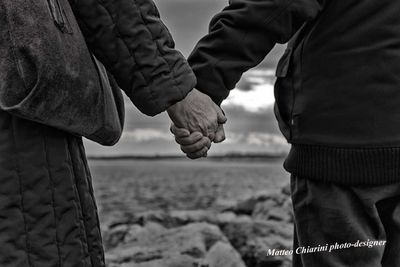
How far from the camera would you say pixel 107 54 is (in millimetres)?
1459

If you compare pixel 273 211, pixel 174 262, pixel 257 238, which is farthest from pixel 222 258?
pixel 273 211

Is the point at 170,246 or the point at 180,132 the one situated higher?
the point at 180,132

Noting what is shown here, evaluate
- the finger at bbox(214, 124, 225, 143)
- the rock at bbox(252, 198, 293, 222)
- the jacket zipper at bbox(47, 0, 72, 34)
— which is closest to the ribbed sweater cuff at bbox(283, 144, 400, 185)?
the finger at bbox(214, 124, 225, 143)

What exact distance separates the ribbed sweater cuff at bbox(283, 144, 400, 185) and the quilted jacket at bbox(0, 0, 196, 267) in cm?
56

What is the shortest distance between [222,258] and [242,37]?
5.86 feet

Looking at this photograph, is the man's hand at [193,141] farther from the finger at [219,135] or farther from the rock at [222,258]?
the rock at [222,258]

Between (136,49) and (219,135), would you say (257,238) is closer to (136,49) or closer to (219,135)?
(219,135)

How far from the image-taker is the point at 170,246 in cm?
370

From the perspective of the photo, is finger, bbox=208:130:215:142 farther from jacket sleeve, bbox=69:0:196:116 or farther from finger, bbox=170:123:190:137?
jacket sleeve, bbox=69:0:196:116

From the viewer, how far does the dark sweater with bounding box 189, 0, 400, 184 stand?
1785 millimetres

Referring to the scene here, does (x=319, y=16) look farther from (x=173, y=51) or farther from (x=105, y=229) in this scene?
(x=105, y=229)

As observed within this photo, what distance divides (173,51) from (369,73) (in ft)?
2.04

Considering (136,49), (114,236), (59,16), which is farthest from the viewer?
(114,236)

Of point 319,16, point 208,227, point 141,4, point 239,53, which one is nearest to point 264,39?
point 239,53
